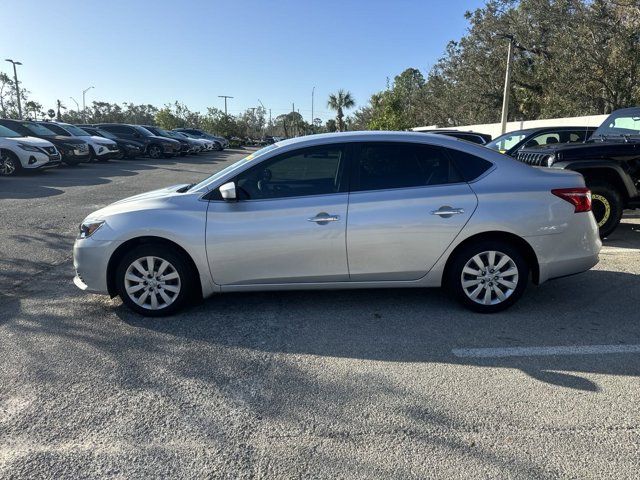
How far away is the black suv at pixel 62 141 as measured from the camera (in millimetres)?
16562

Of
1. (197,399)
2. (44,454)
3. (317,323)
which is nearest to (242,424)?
(197,399)

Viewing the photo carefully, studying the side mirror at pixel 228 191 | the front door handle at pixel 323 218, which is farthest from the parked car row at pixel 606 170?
the side mirror at pixel 228 191

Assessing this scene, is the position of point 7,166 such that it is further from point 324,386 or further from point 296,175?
point 324,386

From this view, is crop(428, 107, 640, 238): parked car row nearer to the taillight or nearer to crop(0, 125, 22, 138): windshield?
the taillight

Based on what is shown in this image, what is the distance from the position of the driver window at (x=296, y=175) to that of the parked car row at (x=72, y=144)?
1298 cm

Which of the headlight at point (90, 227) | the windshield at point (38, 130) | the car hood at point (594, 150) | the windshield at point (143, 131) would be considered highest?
the windshield at point (143, 131)

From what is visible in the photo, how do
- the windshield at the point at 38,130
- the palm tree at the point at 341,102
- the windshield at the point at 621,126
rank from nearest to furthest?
the windshield at the point at 621,126
the windshield at the point at 38,130
the palm tree at the point at 341,102

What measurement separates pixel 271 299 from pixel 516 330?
90.0 inches

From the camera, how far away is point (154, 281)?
441 centimetres

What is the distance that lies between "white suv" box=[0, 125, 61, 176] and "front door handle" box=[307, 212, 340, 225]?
44.4 feet

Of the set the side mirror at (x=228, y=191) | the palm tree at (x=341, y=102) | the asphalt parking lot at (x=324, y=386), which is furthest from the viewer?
the palm tree at (x=341, y=102)

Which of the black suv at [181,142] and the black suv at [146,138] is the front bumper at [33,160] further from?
the black suv at [181,142]

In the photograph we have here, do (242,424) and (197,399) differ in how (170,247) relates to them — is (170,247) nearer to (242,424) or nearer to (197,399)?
(197,399)

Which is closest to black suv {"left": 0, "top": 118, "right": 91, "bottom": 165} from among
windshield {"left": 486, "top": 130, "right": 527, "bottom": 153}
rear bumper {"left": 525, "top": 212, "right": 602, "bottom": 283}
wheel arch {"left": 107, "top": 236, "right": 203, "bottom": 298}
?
windshield {"left": 486, "top": 130, "right": 527, "bottom": 153}
